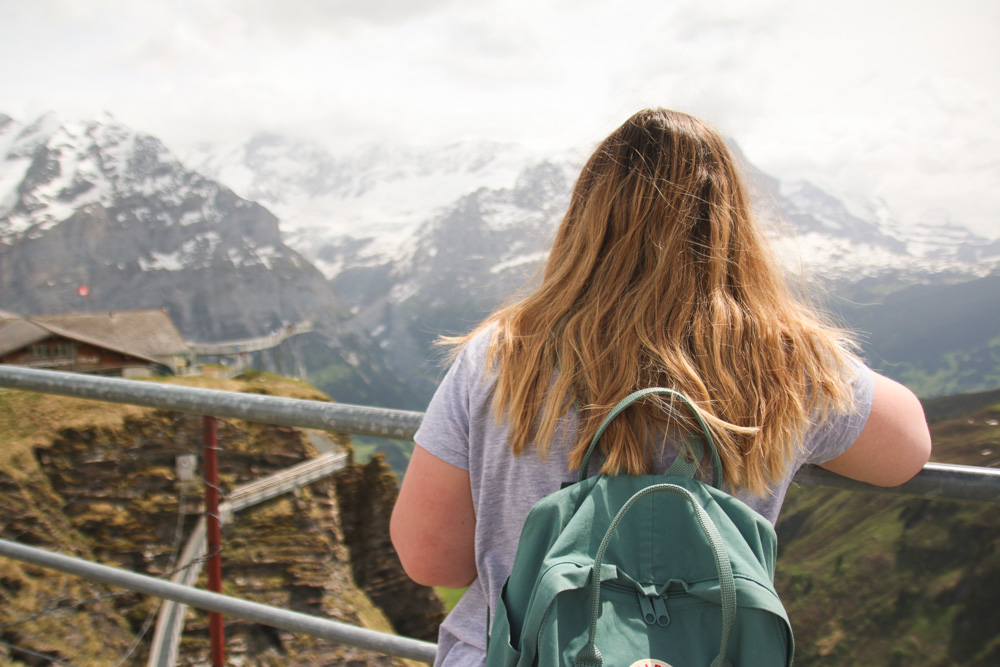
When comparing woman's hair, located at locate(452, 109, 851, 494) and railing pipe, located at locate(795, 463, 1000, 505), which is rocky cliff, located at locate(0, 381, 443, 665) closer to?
woman's hair, located at locate(452, 109, 851, 494)

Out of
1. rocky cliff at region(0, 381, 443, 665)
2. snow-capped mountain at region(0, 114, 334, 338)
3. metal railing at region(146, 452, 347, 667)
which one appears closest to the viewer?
metal railing at region(146, 452, 347, 667)

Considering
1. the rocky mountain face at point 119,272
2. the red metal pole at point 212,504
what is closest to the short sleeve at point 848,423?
the red metal pole at point 212,504

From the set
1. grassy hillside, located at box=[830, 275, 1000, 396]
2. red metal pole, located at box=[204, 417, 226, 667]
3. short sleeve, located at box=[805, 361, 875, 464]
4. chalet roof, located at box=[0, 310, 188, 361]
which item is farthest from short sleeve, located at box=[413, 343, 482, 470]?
grassy hillside, located at box=[830, 275, 1000, 396]

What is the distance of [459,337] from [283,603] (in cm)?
1949

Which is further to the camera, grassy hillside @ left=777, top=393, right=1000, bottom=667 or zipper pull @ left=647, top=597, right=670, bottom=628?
grassy hillside @ left=777, top=393, right=1000, bottom=667

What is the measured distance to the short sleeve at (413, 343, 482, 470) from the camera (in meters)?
1.40

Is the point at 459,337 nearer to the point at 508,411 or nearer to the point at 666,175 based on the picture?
the point at 508,411

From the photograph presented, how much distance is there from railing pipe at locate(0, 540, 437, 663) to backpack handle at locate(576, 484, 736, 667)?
3.08ft

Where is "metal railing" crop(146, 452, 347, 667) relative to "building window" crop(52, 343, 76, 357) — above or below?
below

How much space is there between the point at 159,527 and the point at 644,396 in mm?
19167

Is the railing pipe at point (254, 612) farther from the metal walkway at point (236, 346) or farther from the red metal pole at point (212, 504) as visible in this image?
the metal walkway at point (236, 346)

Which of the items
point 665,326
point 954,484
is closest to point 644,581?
point 665,326

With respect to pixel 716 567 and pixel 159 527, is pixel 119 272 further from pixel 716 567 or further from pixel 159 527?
pixel 716 567

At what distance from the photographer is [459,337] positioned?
1.57 m
